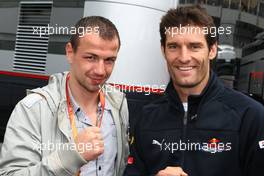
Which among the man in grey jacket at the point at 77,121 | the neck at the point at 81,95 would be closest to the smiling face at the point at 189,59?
the man in grey jacket at the point at 77,121

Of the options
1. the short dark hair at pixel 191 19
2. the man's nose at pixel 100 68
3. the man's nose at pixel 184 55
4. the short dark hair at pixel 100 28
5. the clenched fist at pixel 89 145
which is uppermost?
the short dark hair at pixel 191 19

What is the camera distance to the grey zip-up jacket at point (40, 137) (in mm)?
1713

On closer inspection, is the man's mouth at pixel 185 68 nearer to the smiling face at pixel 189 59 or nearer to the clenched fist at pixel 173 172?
the smiling face at pixel 189 59

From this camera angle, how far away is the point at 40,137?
183 centimetres

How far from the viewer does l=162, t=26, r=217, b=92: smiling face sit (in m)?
1.99

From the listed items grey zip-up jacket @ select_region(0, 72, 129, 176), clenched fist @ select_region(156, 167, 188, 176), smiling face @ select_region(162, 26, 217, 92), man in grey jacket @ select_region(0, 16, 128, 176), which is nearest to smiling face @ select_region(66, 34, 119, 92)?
man in grey jacket @ select_region(0, 16, 128, 176)

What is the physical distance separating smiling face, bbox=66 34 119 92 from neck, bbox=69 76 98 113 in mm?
18

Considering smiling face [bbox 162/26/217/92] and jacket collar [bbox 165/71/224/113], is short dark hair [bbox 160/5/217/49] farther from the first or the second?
jacket collar [bbox 165/71/224/113]

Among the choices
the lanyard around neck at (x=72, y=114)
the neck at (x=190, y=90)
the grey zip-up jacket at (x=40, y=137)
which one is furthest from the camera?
the neck at (x=190, y=90)

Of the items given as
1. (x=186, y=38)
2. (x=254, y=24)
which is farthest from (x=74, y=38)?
(x=254, y=24)

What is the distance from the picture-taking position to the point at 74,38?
6.60ft

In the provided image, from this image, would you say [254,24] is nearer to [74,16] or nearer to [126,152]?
[74,16]

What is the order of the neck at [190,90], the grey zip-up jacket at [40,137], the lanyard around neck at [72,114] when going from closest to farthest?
the grey zip-up jacket at [40,137] < the lanyard around neck at [72,114] < the neck at [190,90]

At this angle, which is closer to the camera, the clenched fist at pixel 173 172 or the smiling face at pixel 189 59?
the clenched fist at pixel 173 172
